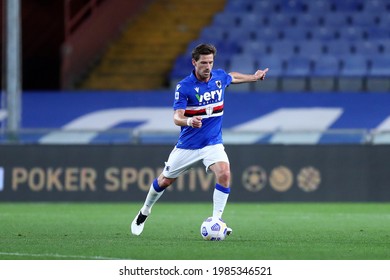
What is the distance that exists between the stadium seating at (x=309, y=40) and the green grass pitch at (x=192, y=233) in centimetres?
510

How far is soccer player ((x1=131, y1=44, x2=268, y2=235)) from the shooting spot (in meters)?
12.4

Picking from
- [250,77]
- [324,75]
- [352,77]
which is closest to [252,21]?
[324,75]

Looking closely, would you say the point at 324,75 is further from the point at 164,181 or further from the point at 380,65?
the point at 164,181

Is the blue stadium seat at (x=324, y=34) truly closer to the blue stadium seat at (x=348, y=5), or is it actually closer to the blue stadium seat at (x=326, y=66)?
the blue stadium seat at (x=348, y=5)

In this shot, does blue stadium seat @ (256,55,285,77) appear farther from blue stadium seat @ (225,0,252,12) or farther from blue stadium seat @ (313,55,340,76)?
blue stadium seat @ (225,0,252,12)

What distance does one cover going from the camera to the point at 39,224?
15016mm

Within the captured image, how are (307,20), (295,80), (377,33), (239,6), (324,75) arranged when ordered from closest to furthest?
(324,75) → (295,80) → (377,33) → (307,20) → (239,6)

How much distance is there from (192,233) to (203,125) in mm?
1532

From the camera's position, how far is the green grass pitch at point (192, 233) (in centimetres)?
1062

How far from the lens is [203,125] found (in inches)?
502

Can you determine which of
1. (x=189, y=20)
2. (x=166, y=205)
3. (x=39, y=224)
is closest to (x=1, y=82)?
(x=189, y=20)

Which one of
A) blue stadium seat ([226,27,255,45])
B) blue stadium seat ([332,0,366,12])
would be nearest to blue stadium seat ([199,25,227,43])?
blue stadium seat ([226,27,255,45])

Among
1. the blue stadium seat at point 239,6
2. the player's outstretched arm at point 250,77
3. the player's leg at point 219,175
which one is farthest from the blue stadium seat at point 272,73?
the player's leg at point 219,175

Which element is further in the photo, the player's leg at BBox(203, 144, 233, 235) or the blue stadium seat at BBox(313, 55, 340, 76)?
the blue stadium seat at BBox(313, 55, 340, 76)
